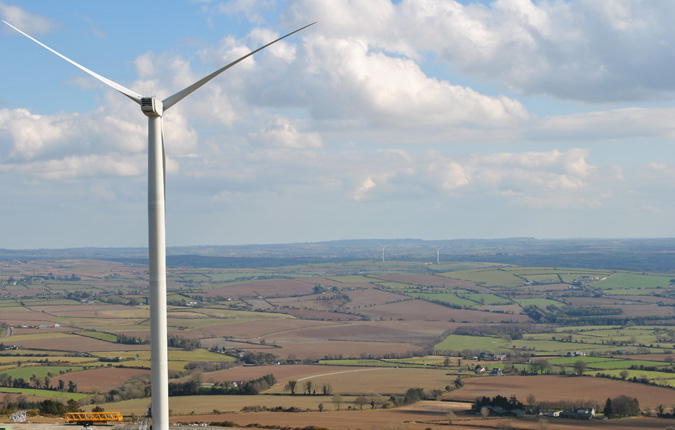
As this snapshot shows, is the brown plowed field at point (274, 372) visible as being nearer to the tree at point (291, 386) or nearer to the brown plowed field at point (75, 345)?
the tree at point (291, 386)

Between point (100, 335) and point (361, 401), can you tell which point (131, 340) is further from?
point (361, 401)

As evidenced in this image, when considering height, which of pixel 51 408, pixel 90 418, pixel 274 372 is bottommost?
pixel 274 372

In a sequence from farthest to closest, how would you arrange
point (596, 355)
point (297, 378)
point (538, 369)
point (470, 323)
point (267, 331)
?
point (470, 323), point (267, 331), point (596, 355), point (538, 369), point (297, 378)

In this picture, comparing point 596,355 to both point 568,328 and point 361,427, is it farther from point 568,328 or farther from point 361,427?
point 361,427

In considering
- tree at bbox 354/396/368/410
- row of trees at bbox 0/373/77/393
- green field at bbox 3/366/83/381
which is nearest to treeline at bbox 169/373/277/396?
row of trees at bbox 0/373/77/393

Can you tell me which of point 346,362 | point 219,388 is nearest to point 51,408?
point 219,388

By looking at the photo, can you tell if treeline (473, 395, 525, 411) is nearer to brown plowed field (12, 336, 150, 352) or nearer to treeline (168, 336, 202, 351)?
treeline (168, 336, 202, 351)

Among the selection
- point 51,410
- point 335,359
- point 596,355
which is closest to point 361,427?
point 51,410
